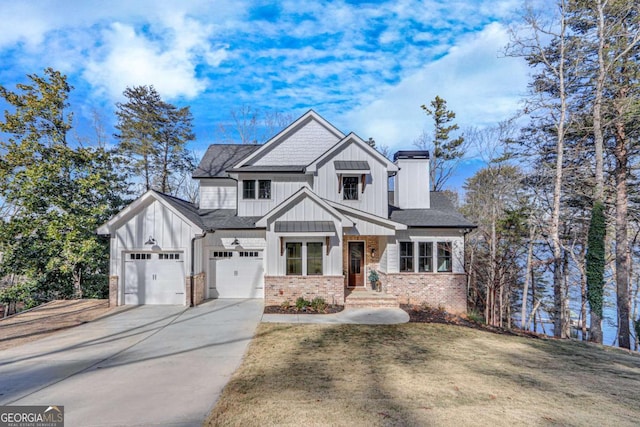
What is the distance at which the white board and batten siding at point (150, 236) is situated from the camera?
1259 cm

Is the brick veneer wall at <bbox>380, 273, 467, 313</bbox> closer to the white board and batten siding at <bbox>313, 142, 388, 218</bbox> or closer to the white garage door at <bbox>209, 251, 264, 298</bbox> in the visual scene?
the white board and batten siding at <bbox>313, 142, 388, 218</bbox>

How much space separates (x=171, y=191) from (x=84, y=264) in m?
12.8

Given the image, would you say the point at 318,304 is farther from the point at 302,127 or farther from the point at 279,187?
the point at 302,127

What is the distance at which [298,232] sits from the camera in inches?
481

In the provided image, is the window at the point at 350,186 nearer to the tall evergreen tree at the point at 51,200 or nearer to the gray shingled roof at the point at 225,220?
the gray shingled roof at the point at 225,220

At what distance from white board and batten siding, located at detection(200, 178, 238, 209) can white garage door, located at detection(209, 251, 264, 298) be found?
3275 millimetres

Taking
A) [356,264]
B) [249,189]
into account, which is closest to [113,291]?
[249,189]

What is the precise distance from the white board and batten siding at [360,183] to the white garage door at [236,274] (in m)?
4.77

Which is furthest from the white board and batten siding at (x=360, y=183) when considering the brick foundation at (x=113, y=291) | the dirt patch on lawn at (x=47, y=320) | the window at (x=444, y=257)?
the dirt patch on lawn at (x=47, y=320)

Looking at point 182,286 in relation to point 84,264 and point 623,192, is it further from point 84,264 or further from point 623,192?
point 623,192

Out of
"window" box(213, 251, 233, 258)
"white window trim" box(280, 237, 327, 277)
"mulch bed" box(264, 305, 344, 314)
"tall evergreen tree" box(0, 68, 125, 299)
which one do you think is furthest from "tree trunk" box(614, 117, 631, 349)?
"tall evergreen tree" box(0, 68, 125, 299)

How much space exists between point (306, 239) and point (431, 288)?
6.63 m

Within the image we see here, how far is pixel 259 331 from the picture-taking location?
9398 mm

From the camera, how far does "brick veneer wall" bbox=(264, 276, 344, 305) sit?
12.5 m
